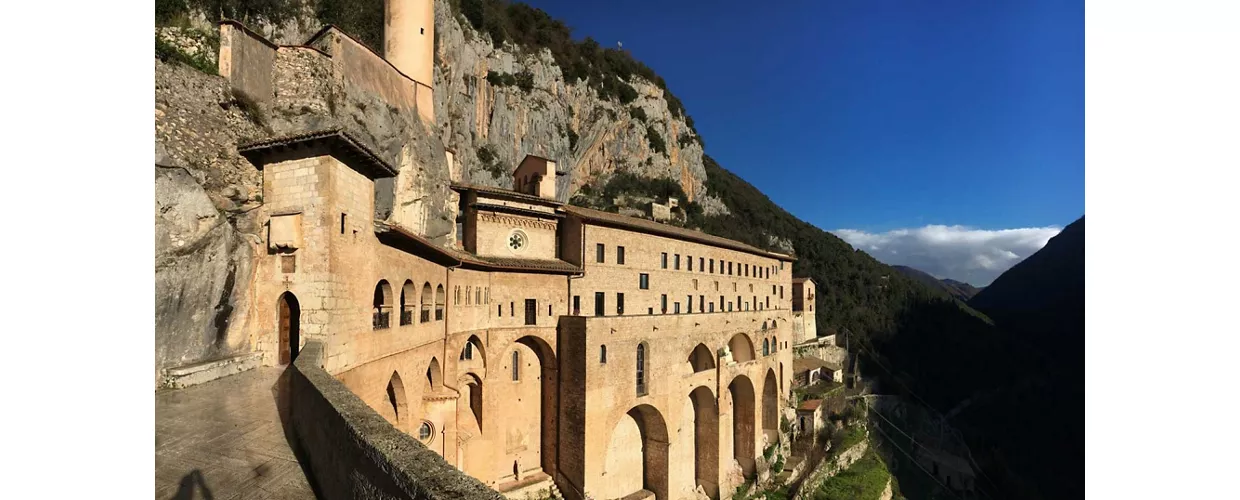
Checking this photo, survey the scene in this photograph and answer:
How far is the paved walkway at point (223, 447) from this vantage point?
4.59 m

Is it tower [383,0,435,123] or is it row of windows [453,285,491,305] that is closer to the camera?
row of windows [453,285,491,305]

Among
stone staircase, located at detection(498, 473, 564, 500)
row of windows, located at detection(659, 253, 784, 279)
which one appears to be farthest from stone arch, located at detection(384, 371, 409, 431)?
row of windows, located at detection(659, 253, 784, 279)

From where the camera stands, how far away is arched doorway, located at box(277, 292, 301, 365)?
845cm

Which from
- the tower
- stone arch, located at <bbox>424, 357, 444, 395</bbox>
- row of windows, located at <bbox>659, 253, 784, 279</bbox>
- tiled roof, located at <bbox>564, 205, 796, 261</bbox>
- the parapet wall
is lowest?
stone arch, located at <bbox>424, 357, 444, 395</bbox>

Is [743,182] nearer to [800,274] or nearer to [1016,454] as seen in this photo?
[800,274]

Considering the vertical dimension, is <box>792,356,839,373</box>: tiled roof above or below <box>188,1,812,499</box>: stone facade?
below

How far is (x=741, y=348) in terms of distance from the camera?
87.2ft

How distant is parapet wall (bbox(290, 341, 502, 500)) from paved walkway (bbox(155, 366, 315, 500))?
0.29 metres

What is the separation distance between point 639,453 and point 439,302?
12.5 meters

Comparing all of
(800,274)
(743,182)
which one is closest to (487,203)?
(800,274)

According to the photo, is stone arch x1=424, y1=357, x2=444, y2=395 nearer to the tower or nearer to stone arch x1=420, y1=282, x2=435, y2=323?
stone arch x1=420, y1=282, x2=435, y2=323

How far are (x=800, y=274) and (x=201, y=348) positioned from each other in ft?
189

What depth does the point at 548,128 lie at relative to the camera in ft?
125

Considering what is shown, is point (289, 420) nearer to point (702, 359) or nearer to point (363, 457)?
point (363, 457)
